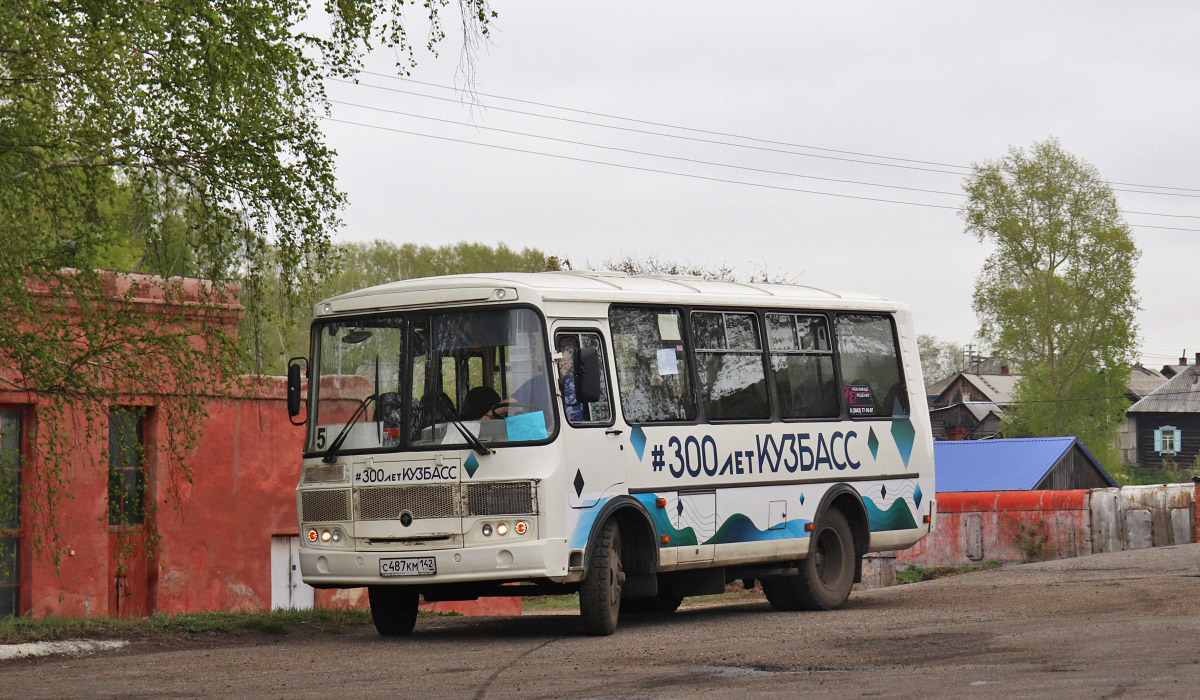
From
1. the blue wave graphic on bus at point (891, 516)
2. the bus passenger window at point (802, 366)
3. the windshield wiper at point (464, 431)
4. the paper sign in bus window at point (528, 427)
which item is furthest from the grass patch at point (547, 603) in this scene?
the paper sign in bus window at point (528, 427)

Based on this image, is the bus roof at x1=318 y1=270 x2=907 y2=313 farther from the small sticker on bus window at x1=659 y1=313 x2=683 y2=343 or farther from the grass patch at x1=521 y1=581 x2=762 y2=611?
the grass patch at x1=521 y1=581 x2=762 y2=611

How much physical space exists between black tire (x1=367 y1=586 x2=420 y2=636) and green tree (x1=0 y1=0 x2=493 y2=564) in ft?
9.05

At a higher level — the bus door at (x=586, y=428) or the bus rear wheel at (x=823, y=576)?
the bus door at (x=586, y=428)

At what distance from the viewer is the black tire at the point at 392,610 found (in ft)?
45.7

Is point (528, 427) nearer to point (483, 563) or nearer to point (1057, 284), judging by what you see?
point (483, 563)

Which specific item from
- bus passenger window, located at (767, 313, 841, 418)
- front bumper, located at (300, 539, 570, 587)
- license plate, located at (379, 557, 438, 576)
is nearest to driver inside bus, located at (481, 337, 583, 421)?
front bumper, located at (300, 539, 570, 587)

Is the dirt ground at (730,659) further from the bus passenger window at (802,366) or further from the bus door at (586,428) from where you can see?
the bus passenger window at (802,366)

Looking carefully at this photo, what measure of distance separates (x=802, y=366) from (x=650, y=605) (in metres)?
3.08

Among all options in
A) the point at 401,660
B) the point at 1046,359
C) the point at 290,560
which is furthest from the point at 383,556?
the point at 1046,359

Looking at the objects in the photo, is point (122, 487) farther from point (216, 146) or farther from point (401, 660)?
point (401, 660)

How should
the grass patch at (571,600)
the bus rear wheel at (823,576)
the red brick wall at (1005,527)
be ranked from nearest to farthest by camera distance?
the bus rear wheel at (823,576) < the grass patch at (571,600) < the red brick wall at (1005,527)

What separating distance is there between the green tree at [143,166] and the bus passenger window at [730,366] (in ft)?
12.0

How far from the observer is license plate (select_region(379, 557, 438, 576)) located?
41.3 ft

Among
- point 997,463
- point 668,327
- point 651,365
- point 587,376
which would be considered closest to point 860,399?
point 668,327
